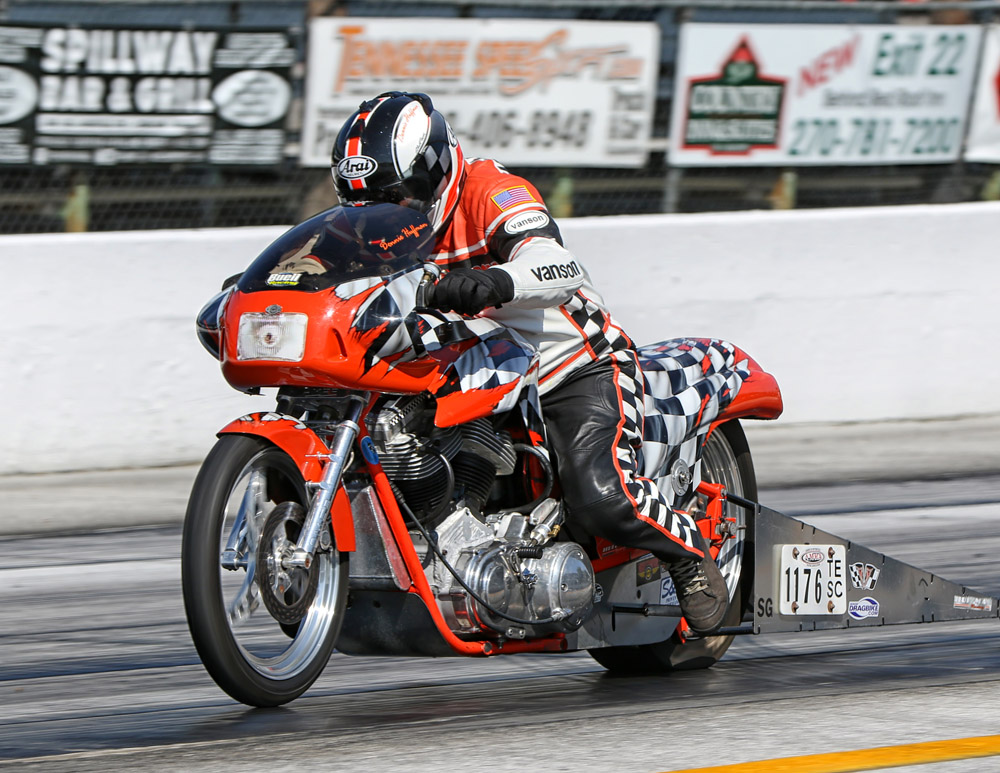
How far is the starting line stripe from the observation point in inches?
169

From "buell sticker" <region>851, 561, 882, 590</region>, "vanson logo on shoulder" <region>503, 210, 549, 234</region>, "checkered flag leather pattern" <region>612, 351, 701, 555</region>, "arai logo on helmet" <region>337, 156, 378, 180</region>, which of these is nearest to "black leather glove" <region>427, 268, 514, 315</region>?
"vanson logo on shoulder" <region>503, 210, 549, 234</region>

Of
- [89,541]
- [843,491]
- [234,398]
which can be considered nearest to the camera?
[89,541]

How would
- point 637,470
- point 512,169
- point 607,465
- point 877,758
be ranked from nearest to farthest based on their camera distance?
point 877,758 → point 607,465 → point 637,470 → point 512,169

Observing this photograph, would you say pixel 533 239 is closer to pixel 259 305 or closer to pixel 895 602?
pixel 259 305

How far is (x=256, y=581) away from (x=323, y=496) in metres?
0.29

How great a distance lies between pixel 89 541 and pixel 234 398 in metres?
2.30

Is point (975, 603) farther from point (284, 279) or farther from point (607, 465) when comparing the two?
point (284, 279)

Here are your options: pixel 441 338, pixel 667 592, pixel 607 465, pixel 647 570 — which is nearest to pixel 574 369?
pixel 607 465

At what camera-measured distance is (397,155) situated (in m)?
4.97

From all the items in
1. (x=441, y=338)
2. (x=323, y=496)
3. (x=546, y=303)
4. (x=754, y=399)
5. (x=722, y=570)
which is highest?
(x=546, y=303)

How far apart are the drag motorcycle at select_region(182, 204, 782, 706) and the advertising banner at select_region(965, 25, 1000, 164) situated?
8855 mm

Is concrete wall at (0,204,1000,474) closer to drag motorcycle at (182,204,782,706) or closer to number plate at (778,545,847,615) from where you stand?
number plate at (778,545,847,615)

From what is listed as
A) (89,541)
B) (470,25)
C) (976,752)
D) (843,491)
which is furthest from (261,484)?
(470,25)

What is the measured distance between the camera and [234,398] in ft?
35.3
